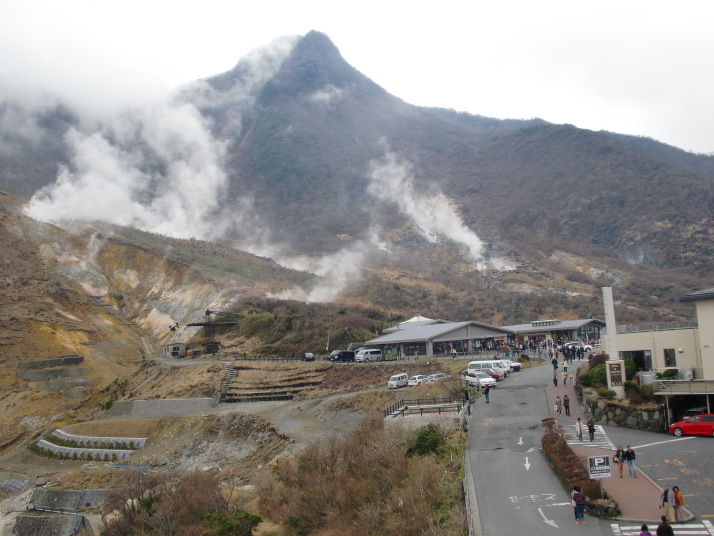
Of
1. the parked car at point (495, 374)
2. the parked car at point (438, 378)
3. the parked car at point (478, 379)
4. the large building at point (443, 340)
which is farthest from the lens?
the large building at point (443, 340)

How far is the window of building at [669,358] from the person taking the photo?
94.8 feet

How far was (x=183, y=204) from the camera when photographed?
153 meters

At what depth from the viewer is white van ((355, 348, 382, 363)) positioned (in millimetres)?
48406

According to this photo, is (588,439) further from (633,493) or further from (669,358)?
(669,358)

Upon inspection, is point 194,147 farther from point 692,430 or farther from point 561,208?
point 692,430

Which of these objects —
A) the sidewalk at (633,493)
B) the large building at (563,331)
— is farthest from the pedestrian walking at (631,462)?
the large building at (563,331)

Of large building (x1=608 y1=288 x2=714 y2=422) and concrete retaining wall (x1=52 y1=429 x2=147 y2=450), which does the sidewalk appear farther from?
concrete retaining wall (x1=52 y1=429 x2=147 y2=450)

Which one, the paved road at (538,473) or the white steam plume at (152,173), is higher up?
the white steam plume at (152,173)

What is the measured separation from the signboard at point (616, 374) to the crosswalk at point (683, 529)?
1232 centimetres

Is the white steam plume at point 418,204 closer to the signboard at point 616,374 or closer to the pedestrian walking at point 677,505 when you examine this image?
the signboard at point 616,374

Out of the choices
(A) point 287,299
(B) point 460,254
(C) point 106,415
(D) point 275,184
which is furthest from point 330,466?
(D) point 275,184

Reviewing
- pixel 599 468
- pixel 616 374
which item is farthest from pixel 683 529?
pixel 616 374

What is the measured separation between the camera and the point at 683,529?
45.3 feet

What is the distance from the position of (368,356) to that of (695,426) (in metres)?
28.7
